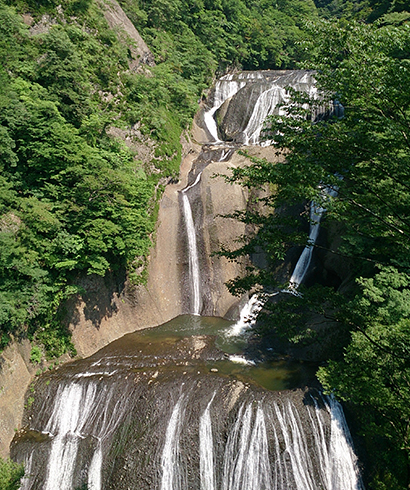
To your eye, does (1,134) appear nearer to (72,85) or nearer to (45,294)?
(72,85)

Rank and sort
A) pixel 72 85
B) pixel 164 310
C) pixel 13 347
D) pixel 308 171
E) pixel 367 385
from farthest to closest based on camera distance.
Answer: pixel 164 310 → pixel 72 85 → pixel 13 347 → pixel 367 385 → pixel 308 171

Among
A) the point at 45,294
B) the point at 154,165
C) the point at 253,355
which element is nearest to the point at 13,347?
the point at 45,294

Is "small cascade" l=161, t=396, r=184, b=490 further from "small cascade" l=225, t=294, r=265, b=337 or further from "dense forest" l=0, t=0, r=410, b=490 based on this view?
"small cascade" l=225, t=294, r=265, b=337

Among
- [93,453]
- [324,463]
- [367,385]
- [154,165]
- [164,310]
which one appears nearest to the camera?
[367,385]

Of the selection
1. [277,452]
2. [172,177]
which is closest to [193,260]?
[172,177]

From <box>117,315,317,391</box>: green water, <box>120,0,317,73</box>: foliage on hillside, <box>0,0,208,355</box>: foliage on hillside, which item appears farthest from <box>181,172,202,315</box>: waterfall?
<box>120,0,317,73</box>: foliage on hillside

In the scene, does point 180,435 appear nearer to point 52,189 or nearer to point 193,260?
point 52,189
